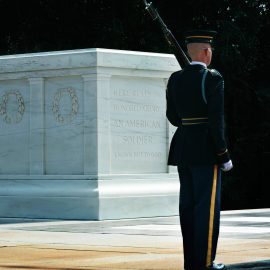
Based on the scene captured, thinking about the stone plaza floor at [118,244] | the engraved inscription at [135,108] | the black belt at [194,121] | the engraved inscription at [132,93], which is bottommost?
the stone plaza floor at [118,244]

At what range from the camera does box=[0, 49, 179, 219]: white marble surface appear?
1355cm

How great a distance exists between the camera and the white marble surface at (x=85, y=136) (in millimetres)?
13547

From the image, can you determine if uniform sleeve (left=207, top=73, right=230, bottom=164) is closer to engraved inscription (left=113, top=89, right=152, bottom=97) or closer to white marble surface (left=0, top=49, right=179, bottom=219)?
white marble surface (left=0, top=49, right=179, bottom=219)

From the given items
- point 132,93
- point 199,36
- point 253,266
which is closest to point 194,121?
point 199,36

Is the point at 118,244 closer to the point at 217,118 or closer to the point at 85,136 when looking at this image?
the point at 217,118

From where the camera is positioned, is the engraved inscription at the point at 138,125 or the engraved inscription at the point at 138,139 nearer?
the engraved inscription at the point at 138,125

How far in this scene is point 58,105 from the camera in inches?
548


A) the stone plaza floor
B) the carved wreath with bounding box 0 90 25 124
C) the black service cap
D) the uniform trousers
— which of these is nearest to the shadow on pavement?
the stone plaza floor

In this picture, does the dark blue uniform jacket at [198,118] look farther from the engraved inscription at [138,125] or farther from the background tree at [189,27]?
the background tree at [189,27]

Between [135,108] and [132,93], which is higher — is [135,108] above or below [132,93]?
below

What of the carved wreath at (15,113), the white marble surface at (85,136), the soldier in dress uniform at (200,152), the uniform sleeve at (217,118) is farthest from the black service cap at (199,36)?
the carved wreath at (15,113)

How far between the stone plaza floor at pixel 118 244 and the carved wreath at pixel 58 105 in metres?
1.46

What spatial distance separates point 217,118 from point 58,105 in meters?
7.39

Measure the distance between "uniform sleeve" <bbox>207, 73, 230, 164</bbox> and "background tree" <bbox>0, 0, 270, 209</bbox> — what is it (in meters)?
19.1
